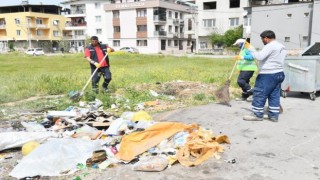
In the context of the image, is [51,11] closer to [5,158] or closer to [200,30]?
[200,30]

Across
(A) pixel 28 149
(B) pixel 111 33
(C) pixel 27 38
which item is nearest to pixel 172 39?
(B) pixel 111 33

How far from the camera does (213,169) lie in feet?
12.4

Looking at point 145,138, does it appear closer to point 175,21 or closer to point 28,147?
point 28,147

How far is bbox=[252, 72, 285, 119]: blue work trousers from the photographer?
577 centimetres

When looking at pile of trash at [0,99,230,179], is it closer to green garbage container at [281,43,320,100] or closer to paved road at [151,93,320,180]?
paved road at [151,93,320,180]

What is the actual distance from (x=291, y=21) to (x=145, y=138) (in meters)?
35.1

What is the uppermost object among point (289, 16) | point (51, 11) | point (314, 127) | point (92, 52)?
point (51, 11)

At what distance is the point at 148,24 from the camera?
2040 inches

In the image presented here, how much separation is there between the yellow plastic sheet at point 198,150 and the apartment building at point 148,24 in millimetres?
47285

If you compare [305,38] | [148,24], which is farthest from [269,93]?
[148,24]

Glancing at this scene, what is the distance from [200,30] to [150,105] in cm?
4346

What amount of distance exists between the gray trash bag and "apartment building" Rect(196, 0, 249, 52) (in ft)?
148

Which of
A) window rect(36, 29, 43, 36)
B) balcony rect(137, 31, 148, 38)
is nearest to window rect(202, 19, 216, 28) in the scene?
balcony rect(137, 31, 148, 38)

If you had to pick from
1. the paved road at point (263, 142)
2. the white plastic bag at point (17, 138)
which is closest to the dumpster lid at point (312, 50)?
the paved road at point (263, 142)
